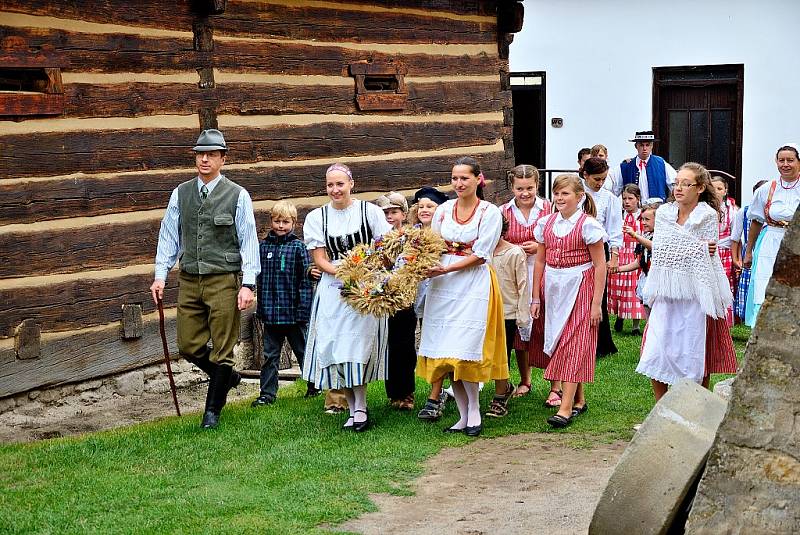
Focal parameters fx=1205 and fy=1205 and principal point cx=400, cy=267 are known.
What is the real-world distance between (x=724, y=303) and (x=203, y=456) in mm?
3244

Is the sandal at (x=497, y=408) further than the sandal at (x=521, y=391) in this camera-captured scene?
No

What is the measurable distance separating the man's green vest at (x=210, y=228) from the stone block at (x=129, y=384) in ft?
5.85

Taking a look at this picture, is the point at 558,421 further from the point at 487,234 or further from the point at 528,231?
the point at 528,231

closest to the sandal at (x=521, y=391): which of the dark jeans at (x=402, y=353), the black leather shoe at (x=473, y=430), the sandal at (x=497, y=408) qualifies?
the sandal at (x=497, y=408)

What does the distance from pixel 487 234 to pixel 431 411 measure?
1319 mm

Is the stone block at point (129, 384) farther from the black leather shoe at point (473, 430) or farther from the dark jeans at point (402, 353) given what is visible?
the black leather shoe at point (473, 430)

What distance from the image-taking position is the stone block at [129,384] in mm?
9242

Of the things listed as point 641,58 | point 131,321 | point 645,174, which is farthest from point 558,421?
point 641,58

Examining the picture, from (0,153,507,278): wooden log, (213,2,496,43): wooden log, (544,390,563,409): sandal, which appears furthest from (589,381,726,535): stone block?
(213,2,496,43): wooden log

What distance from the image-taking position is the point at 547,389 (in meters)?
9.12

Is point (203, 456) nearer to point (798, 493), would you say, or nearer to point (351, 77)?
point (798, 493)

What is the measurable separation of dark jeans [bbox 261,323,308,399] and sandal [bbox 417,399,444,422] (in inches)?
52.1

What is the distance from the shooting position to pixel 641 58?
773 inches

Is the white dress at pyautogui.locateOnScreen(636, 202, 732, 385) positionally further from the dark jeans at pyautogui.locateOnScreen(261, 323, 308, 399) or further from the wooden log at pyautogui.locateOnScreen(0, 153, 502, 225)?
the wooden log at pyautogui.locateOnScreen(0, 153, 502, 225)
